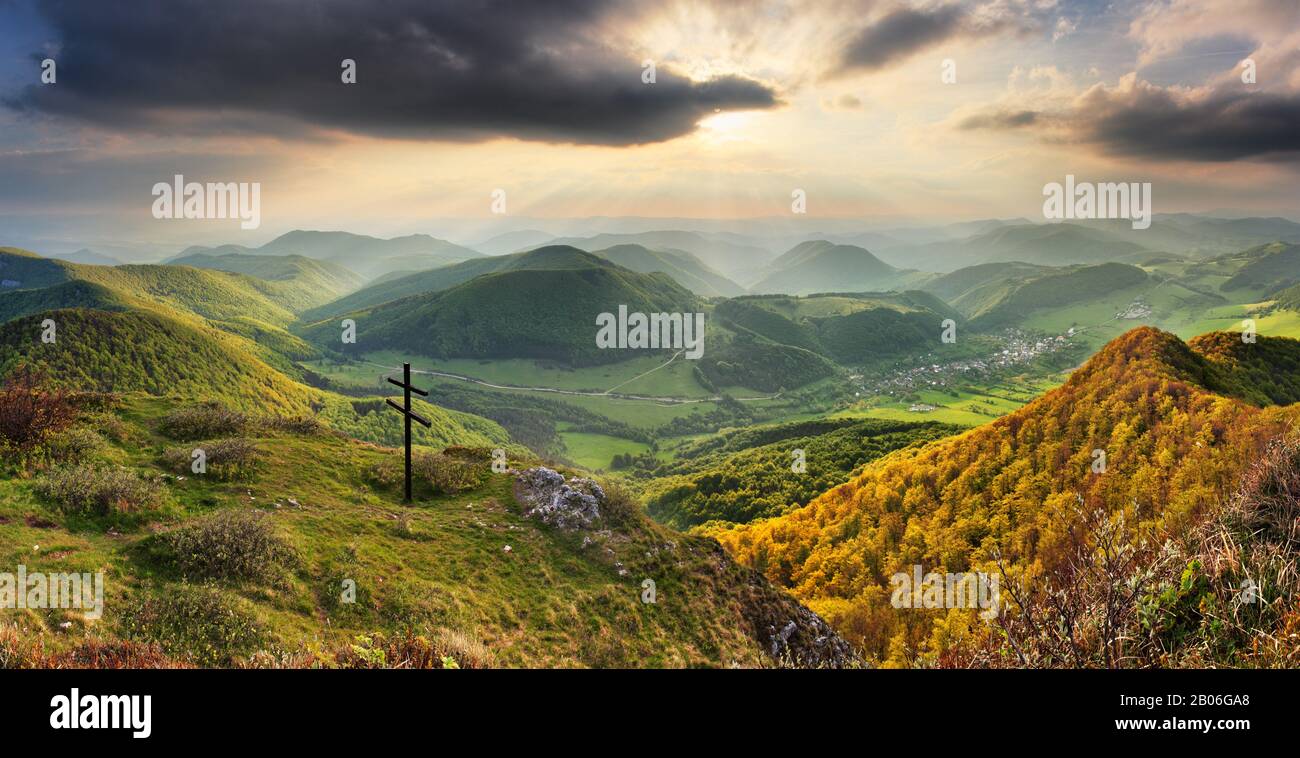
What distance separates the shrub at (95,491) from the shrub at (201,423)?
746cm

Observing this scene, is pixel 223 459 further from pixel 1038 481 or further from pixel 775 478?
pixel 775 478

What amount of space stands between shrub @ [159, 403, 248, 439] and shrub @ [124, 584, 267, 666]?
1594 cm

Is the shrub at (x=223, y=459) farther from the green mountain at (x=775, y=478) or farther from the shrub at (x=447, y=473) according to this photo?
the green mountain at (x=775, y=478)

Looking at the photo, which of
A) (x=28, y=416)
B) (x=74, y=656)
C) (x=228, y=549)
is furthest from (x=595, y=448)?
(x=74, y=656)

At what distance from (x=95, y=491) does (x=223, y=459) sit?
18.3 ft

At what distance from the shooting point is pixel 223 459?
66.6 feet

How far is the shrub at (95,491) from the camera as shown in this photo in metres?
14.4

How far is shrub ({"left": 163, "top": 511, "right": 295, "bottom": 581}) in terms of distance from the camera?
1317cm

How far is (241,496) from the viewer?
61.3 ft

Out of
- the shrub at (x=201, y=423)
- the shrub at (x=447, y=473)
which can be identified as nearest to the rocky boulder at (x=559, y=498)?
the shrub at (x=447, y=473)

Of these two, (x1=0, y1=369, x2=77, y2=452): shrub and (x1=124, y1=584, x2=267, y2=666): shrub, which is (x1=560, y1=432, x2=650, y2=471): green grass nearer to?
(x1=0, y1=369, x2=77, y2=452): shrub

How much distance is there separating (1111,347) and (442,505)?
166 ft
